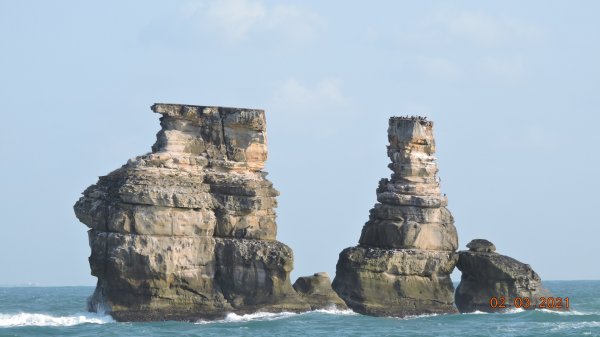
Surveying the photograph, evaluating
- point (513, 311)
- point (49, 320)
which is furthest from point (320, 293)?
point (49, 320)

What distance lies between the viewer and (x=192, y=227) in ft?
166

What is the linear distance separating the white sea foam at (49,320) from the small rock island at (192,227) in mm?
484

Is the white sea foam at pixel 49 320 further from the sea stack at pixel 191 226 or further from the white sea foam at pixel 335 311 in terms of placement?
the white sea foam at pixel 335 311

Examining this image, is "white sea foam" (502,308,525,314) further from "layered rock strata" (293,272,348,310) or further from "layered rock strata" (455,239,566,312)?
"layered rock strata" (293,272,348,310)

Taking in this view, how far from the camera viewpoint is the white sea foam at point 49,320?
50.4 metres

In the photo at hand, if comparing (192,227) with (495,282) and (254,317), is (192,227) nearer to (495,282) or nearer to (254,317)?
(254,317)

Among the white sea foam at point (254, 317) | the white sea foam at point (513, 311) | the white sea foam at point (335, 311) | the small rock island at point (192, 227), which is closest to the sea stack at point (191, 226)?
the small rock island at point (192, 227)

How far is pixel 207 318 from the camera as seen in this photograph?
164ft

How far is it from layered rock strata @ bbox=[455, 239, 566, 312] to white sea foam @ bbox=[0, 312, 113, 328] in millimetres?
14081

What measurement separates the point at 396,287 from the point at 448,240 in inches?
113

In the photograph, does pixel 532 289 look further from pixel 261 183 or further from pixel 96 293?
pixel 96 293

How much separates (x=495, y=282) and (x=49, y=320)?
1640 centimetres

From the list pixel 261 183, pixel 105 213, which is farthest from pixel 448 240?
pixel 105 213

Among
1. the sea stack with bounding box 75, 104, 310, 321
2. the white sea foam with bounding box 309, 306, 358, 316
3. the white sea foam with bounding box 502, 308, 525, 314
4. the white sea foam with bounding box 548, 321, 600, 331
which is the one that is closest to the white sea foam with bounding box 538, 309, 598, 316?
the white sea foam with bounding box 502, 308, 525, 314
